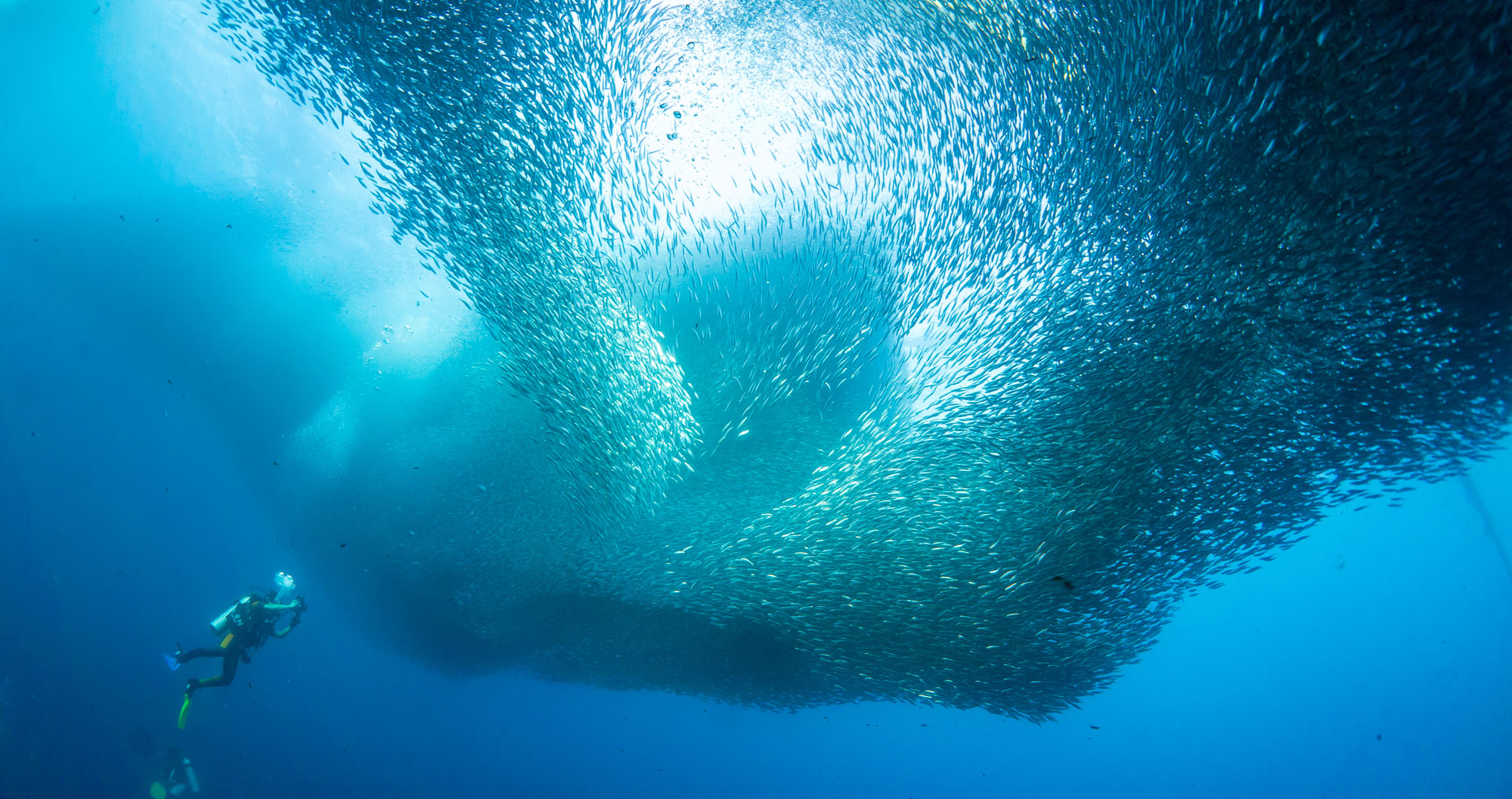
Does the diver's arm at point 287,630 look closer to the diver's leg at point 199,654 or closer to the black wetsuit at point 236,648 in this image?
the black wetsuit at point 236,648

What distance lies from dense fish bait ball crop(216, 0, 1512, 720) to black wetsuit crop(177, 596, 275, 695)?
698cm

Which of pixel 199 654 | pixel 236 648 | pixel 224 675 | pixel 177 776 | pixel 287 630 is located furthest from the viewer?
pixel 177 776

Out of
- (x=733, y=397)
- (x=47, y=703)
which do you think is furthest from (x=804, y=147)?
(x=47, y=703)

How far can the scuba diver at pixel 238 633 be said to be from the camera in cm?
989

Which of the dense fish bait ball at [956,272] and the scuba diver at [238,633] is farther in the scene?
the scuba diver at [238,633]

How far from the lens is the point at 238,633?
10.6 meters

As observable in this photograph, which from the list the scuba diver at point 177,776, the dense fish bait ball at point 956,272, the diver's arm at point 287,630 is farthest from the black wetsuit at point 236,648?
the scuba diver at point 177,776

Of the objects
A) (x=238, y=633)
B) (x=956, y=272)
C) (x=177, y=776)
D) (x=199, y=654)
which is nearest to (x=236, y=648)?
(x=238, y=633)

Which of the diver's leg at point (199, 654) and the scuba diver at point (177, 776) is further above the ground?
the diver's leg at point (199, 654)

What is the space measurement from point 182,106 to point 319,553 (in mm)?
13354

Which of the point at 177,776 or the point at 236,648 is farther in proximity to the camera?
the point at 177,776

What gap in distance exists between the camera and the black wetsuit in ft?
32.4

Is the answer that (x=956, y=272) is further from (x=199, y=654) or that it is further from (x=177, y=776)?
(x=177, y=776)

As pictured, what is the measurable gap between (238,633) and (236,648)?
0.28 meters
